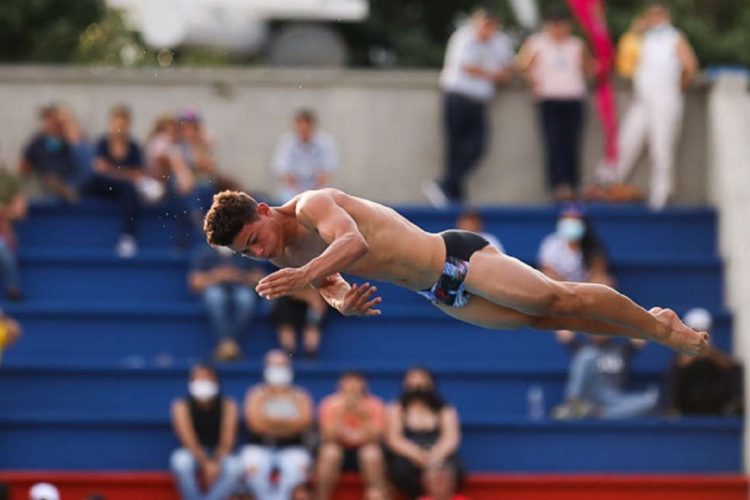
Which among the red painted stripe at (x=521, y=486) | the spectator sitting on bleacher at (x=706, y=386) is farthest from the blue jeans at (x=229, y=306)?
the spectator sitting on bleacher at (x=706, y=386)

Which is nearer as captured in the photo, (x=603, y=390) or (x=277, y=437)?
(x=277, y=437)

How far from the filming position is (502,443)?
1828cm

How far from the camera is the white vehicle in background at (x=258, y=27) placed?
2450 cm

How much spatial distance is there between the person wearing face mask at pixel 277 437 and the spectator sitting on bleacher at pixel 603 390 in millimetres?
2321

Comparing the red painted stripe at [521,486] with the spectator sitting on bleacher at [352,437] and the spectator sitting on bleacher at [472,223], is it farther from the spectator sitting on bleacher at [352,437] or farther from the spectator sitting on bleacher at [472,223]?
the spectator sitting on bleacher at [472,223]

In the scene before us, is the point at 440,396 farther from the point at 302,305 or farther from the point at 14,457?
the point at 14,457

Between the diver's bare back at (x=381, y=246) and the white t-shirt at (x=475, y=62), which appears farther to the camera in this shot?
the white t-shirt at (x=475, y=62)

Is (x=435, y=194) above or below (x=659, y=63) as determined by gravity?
below

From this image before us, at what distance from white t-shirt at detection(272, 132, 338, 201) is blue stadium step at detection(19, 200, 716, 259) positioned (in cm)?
88

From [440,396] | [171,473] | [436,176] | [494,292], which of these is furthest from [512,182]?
[494,292]

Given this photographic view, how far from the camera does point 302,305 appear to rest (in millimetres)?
18922

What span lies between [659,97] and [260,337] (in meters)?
4.76

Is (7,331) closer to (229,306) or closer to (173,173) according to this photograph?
(229,306)

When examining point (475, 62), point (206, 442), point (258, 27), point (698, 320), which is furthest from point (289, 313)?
point (258, 27)
